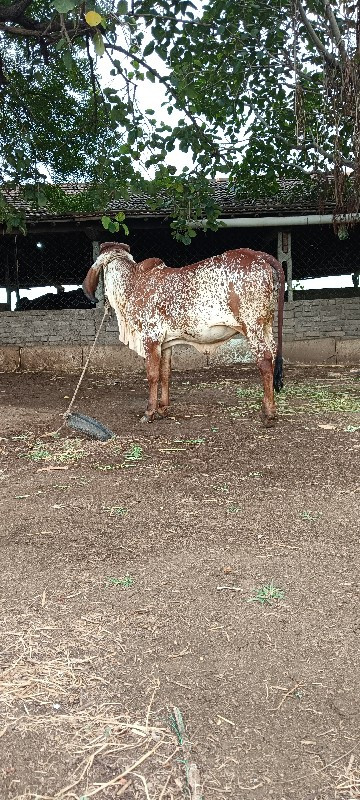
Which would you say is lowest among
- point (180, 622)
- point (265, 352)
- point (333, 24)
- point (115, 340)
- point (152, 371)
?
point (115, 340)

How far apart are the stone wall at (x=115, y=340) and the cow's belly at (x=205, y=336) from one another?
4917 millimetres

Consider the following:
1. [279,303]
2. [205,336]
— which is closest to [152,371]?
[205,336]

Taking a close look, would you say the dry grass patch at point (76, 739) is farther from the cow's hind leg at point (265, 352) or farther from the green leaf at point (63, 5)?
the cow's hind leg at point (265, 352)

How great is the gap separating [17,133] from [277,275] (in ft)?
15.8

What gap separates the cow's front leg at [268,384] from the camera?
19.5ft

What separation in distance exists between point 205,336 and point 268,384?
0.74 metres

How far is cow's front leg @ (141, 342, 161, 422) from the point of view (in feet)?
20.7

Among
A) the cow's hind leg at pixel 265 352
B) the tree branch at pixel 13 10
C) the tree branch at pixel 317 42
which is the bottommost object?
the cow's hind leg at pixel 265 352

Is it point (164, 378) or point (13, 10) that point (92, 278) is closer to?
point (164, 378)

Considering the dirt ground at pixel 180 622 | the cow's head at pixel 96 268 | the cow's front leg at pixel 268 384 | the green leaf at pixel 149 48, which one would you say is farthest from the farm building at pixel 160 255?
the dirt ground at pixel 180 622

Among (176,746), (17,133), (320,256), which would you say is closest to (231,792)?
(176,746)

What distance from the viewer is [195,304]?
6.06 m

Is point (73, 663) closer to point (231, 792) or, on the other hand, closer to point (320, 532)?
point (231, 792)

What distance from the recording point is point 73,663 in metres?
2.33
